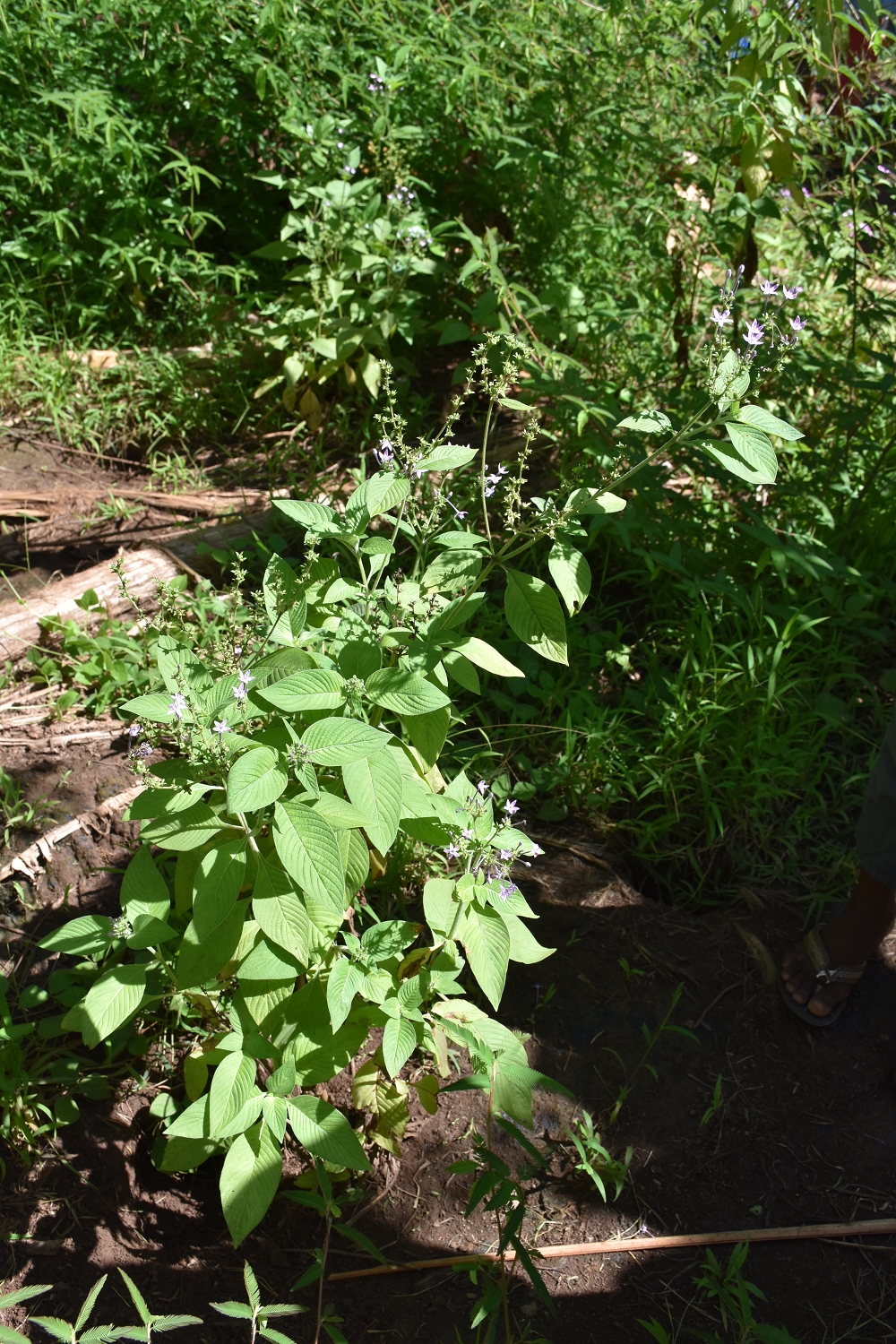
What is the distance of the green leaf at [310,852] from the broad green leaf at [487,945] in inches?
13.7

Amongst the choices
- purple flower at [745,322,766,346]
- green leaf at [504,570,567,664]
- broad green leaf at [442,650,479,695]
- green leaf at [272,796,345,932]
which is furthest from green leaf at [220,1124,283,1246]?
purple flower at [745,322,766,346]

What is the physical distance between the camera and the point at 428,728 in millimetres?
1747

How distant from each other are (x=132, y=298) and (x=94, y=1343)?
3786mm

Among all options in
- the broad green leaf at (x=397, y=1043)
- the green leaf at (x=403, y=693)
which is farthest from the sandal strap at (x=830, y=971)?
the green leaf at (x=403, y=693)

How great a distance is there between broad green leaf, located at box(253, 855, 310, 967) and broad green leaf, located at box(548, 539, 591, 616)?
663 millimetres

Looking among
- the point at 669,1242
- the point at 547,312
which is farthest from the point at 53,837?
the point at 547,312

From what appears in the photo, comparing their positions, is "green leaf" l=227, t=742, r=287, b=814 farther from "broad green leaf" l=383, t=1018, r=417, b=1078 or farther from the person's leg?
the person's leg

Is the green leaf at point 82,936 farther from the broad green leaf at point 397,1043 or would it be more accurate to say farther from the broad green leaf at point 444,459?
the broad green leaf at point 444,459

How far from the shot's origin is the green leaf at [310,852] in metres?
1.40

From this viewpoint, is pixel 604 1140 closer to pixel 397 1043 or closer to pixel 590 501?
pixel 397 1043

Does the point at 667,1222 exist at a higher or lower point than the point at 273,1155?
lower

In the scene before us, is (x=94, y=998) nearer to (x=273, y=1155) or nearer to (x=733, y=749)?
(x=273, y=1155)

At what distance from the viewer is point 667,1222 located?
1.98 metres

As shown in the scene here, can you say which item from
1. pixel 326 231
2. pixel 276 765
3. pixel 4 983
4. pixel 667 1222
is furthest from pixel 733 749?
pixel 326 231
